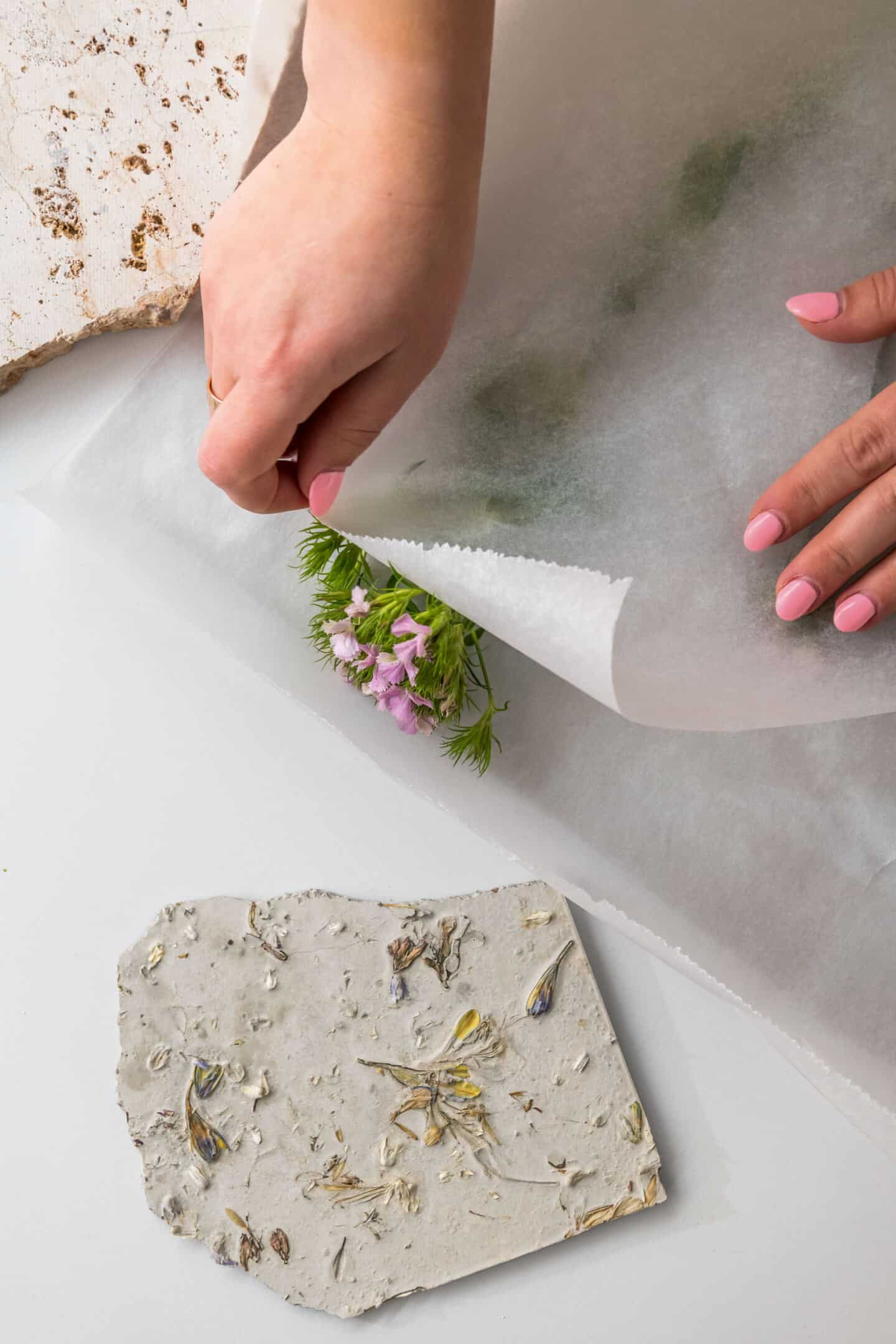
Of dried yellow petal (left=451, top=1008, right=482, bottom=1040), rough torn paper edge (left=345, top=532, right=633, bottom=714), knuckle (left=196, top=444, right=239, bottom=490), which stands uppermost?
knuckle (left=196, top=444, right=239, bottom=490)

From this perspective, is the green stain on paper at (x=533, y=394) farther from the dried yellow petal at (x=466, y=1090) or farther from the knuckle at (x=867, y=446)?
the dried yellow petal at (x=466, y=1090)

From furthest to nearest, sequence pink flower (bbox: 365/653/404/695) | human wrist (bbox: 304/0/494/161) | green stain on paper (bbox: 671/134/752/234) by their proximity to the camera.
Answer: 1. pink flower (bbox: 365/653/404/695)
2. green stain on paper (bbox: 671/134/752/234)
3. human wrist (bbox: 304/0/494/161)

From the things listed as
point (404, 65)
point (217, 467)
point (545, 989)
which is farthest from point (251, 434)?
point (545, 989)

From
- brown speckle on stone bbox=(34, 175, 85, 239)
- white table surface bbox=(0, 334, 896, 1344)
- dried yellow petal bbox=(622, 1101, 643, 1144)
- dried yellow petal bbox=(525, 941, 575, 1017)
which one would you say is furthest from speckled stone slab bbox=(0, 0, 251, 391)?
dried yellow petal bbox=(622, 1101, 643, 1144)

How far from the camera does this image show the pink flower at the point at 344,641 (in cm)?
56

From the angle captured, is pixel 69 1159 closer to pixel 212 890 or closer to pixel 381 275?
pixel 212 890

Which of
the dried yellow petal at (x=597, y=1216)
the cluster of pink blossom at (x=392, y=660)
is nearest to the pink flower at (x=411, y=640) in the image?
the cluster of pink blossom at (x=392, y=660)

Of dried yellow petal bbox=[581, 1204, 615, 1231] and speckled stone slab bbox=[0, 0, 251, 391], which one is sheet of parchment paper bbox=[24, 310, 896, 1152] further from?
dried yellow petal bbox=[581, 1204, 615, 1231]

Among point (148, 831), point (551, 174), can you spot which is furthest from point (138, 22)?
point (148, 831)

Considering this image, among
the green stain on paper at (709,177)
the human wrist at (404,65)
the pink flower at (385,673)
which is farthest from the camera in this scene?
the pink flower at (385,673)

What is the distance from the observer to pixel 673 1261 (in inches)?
25.8

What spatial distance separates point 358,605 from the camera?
1.82ft

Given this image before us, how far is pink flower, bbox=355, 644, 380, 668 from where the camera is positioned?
56 centimetres

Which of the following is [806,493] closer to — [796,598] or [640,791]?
[796,598]
